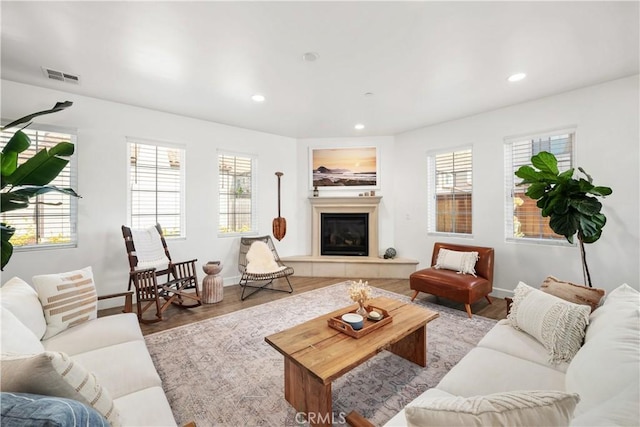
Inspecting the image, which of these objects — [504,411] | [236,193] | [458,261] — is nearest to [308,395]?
[504,411]

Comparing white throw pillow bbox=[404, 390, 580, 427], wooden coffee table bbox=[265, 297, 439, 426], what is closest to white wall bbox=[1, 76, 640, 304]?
wooden coffee table bbox=[265, 297, 439, 426]

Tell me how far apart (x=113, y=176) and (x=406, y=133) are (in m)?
4.85

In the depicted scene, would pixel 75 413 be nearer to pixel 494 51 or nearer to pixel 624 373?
pixel 624 373

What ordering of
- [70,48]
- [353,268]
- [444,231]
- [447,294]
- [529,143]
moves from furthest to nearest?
[353,268], [444,231], [529,143], [447,294], [70,48]

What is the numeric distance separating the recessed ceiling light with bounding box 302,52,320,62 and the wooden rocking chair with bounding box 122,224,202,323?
2.91 meters

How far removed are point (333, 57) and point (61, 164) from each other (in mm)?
2309

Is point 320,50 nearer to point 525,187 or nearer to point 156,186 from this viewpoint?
point 156,186

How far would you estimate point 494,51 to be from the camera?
2441mm

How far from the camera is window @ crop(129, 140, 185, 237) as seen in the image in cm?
383

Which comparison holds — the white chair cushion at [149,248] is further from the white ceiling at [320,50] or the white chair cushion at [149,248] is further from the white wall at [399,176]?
the white ceiling at [320,50]

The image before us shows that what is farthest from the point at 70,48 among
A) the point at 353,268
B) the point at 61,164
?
the point at 353,268

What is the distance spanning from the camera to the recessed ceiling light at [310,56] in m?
2.45

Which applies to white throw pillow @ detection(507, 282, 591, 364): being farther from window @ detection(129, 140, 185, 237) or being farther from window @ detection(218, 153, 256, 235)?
window @ detection(129, 140, 185, 237)

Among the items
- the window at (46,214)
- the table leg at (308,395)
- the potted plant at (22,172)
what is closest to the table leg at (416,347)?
the table leg at (308,395)
